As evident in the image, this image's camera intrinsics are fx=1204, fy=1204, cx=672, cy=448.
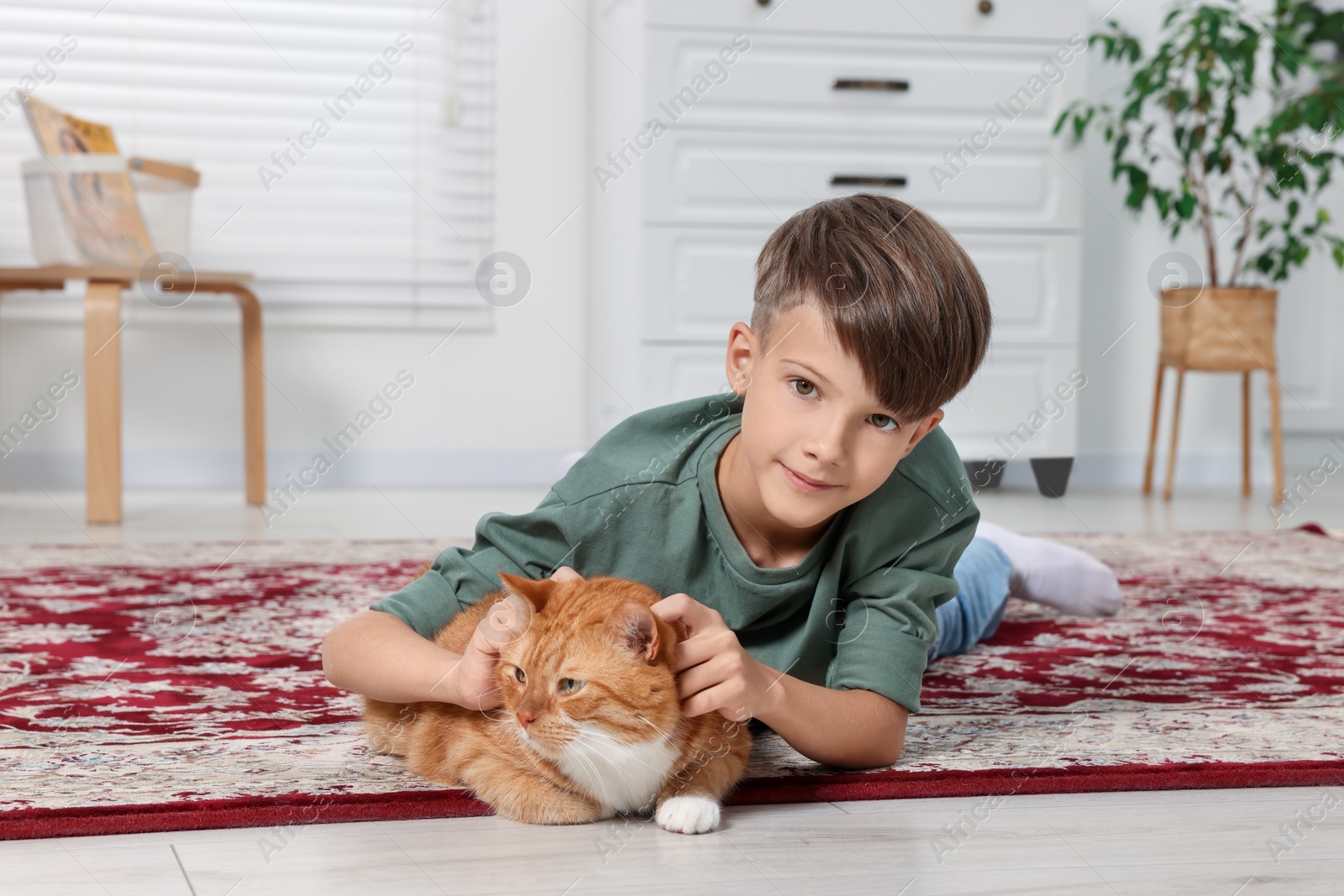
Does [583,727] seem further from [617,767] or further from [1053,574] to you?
[1053,574]

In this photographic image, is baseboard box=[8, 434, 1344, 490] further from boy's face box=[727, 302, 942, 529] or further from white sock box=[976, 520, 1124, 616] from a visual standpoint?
boy's face box=[727, 302, 942, 529]

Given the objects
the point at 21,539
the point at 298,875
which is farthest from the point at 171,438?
the point at 298,875

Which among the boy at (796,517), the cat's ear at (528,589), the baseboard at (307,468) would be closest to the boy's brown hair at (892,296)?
the boy at (796,517)

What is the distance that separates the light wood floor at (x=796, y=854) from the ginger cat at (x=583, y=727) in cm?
2

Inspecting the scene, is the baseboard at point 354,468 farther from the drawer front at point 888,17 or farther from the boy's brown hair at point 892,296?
the boy's brown hair at point 892,296

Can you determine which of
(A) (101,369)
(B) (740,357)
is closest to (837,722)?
(B) (740,357)

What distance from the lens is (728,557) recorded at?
985 mm

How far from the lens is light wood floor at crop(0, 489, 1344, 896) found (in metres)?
0.74

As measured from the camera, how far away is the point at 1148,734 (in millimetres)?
1104

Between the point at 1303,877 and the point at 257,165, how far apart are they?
9.85 ft

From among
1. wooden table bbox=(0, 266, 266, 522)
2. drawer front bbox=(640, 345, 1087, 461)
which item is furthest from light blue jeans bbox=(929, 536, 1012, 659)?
wooden table bbox=(0, 266, 266, 522)

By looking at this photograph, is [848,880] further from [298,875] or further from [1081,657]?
[1081,657]

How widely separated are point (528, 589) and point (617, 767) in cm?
13

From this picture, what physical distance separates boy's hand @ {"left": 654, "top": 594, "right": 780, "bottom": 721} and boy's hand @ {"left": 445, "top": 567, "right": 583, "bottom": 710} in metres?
0.10
